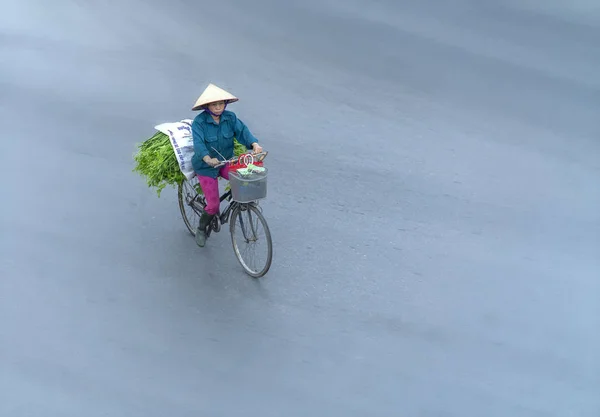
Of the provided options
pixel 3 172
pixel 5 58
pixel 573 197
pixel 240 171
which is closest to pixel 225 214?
pixel 240 171

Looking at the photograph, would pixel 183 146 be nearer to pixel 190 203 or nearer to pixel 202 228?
pixel 190 203

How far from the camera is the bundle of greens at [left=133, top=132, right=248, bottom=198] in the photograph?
247 inches

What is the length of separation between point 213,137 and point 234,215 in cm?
71

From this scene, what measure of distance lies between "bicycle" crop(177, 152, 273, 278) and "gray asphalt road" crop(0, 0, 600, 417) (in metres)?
0.14

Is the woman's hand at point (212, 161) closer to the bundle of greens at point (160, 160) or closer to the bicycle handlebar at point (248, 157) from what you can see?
the bicycle handlebar at point (248, 157)

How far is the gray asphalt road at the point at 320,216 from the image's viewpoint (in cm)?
557

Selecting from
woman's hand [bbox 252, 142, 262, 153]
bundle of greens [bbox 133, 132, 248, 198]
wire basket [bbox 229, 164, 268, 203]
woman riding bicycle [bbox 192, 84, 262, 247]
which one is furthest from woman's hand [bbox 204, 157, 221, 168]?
bundle of greens [bbox 133, 132, 248, 198]

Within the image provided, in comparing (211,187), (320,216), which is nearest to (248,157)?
(211,187)

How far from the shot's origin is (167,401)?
210 inches

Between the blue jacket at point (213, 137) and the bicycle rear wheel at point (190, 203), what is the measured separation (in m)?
0.47

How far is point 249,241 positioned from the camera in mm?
6402

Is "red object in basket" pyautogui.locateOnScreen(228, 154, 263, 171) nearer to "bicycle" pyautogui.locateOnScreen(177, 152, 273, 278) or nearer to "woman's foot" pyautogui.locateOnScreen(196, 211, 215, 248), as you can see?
"bicycle" pyautogui.locateOnScreen(177, 152, 273, 278)

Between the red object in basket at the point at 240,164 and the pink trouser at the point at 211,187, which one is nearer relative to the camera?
the red object in basket at the point at 240,164

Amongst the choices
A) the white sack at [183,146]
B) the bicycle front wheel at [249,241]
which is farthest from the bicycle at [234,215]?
the white sack at [183,146]
